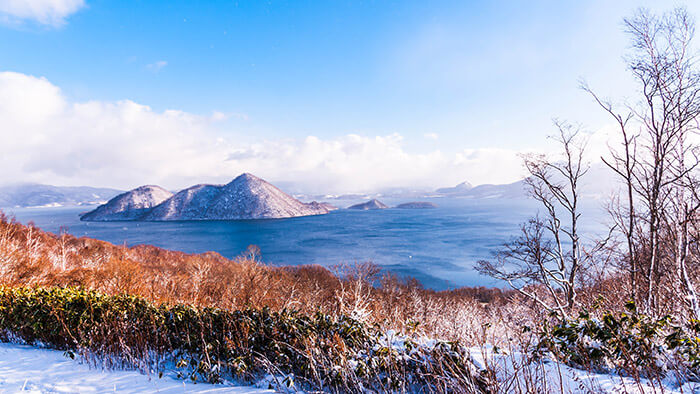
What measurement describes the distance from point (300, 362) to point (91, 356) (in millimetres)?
3793

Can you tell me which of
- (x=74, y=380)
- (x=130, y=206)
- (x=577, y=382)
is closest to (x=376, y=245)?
(x=74, y=380)

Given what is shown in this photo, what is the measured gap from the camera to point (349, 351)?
3.81m

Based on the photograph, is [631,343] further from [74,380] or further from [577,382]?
[74,380]

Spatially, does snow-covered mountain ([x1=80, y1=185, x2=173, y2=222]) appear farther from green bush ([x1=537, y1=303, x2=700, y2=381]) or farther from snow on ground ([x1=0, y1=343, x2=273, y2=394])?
green bush ([x1=537, y1=303, x2=700, y2=381])

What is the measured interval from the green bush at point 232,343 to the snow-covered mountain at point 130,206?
152723 mm

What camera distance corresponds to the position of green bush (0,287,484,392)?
3623 millimetres

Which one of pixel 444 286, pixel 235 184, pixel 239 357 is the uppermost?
pixel 235 184

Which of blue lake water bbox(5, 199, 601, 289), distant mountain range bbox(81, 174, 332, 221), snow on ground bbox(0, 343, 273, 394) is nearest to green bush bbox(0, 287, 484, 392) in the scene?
snow on ground bbox(0, 343, 273, 394)

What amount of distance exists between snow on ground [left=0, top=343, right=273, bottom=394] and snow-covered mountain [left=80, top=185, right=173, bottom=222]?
6043 inches

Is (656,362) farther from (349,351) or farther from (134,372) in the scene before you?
(134,372)

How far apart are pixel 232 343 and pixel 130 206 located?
567ft

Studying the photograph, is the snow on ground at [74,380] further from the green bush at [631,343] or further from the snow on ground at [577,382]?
the green bush at [631,343]

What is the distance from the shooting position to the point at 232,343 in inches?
166

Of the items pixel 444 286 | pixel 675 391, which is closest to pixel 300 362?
pixel 675 391
